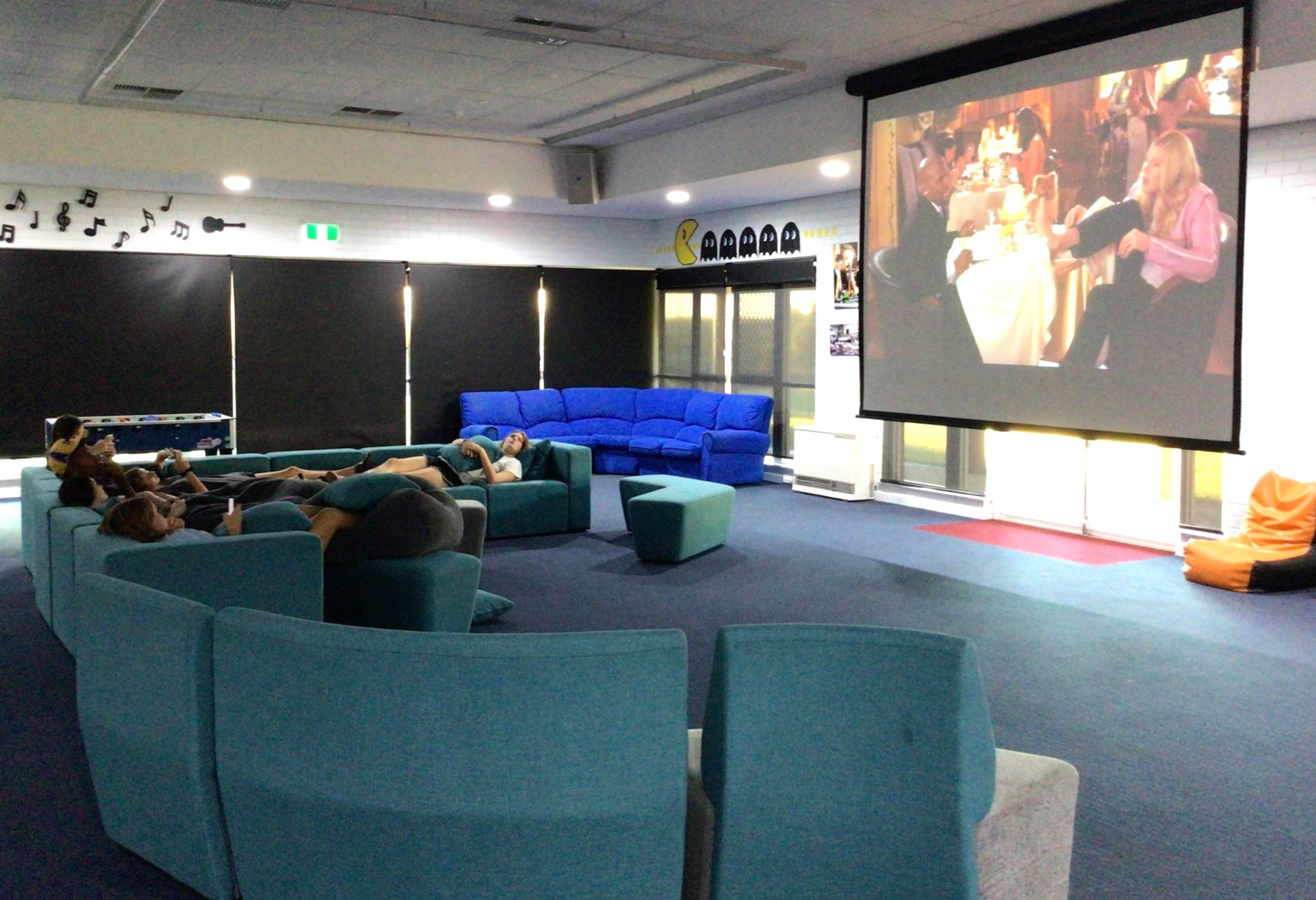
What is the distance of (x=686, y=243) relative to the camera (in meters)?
13.9

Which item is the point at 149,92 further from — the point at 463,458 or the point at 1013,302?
the point at 1013,302

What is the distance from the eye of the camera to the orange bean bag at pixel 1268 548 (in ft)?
22.8

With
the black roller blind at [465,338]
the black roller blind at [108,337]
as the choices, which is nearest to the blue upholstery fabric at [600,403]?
the black roller blind at [465,338]

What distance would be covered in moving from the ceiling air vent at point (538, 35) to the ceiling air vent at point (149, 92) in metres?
3.34

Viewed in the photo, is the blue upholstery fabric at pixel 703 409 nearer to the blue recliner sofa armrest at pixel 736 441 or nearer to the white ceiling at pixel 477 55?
the blue recliner sofa armrest at pixel 736 441

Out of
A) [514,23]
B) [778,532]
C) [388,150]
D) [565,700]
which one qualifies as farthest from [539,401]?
[565,700]

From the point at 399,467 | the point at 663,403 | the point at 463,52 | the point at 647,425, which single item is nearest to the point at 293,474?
the point at 399,467

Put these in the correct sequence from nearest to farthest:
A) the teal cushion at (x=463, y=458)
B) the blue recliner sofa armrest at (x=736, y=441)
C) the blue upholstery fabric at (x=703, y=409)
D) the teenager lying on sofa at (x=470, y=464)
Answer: the teenager lying on sofa at (x=470, y=464), the teal cushion at (x=463, y=458), the blue recliner sofa armrest at (x=736, y=441), the blue upholstery fabric at (x=703, y=409)

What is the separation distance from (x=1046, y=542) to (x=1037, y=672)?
362 cm

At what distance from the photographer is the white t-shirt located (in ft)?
28.2

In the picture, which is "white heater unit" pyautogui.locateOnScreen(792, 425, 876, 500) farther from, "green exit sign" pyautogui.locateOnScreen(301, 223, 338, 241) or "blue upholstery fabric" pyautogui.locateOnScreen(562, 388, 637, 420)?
"green exit sign" pyautogui.locateOnScreen(301, 223, 338, 241)

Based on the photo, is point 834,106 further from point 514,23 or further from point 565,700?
point 565,700

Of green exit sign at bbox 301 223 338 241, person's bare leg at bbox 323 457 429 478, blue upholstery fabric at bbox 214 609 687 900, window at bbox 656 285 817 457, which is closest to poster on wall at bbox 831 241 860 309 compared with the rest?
window at bbox 656 285 817 457

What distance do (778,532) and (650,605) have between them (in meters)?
2.73
